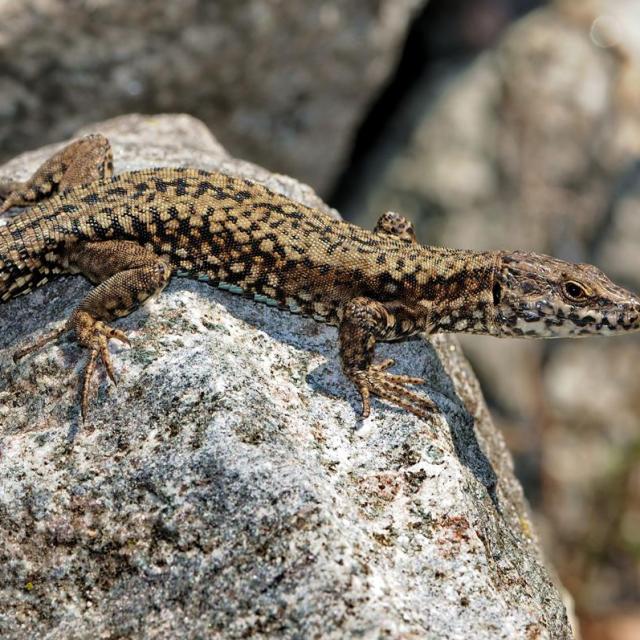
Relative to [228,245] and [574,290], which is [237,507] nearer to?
[228,245]

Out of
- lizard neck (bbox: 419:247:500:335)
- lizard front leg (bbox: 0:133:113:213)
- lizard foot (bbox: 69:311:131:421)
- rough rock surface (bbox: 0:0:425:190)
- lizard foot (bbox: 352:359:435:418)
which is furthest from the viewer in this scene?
rough rock surface (bbox: 0:0:425:190)

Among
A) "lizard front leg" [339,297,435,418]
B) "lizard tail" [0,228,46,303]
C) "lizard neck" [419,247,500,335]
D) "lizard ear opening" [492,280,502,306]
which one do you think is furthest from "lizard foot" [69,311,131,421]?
"lizard ear opening" [492,280,502,306]

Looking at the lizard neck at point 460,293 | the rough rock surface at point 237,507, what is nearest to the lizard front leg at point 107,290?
the rough rock surface at point 237,507

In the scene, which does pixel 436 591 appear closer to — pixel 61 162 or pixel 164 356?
pixel 164 356

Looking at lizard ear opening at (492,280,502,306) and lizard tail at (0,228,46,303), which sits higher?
lizard ear opening at (492,280,502,306)

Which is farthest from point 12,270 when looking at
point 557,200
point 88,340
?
point 557,200

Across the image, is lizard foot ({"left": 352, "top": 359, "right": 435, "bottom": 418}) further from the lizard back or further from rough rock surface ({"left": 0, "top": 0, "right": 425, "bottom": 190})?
rough rock surface ({"left": 0, "top": 0, "right": 425, "bottom": 190})

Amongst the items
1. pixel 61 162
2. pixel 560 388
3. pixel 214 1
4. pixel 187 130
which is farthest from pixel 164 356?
pixel 560 388
